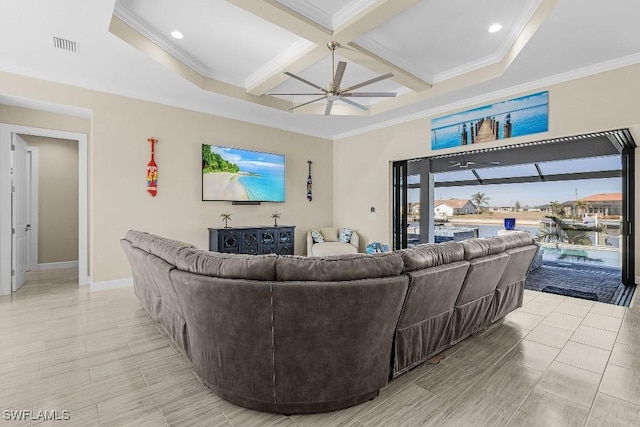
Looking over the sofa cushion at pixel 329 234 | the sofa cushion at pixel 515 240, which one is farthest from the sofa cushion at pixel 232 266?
the sofa cushion at pixel 329 234

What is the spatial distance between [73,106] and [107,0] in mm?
2264

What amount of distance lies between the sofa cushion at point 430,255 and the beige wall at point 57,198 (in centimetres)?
694

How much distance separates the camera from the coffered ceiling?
3.03 metres

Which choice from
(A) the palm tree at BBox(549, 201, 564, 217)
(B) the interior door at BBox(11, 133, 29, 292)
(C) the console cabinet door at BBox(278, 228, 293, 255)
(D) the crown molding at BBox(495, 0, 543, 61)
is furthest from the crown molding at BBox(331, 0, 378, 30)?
(A) the palm tree at BBox(549, 201, 564, 217)

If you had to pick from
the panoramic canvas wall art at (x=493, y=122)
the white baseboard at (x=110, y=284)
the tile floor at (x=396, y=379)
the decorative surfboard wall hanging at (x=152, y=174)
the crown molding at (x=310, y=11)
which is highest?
the crown molding at (x=310, y=11)

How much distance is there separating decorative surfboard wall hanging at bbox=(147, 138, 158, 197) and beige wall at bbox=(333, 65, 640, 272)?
154 inches

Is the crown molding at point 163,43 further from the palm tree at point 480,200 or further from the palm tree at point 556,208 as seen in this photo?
the palm tree at point 556,208

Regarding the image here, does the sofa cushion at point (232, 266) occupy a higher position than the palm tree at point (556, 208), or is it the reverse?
the palm tree at point (556, 208)

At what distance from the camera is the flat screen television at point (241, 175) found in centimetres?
545

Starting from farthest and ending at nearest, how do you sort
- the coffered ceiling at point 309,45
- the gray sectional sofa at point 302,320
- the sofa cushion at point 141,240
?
1. the coffered ceiling at point 309,45
2. the sofa cushion at point 141,240
3. the gray sectional sofa at point 302,320

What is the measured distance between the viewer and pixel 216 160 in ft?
18.0

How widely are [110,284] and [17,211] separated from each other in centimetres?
176

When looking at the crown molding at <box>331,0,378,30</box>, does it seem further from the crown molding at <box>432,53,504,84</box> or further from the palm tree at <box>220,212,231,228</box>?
the palm tree at <box>220,212,231,228</box>

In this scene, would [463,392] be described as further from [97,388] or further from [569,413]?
[97,388]
